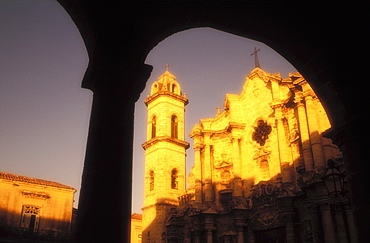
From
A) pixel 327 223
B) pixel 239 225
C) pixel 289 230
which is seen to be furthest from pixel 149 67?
pixel 239 225

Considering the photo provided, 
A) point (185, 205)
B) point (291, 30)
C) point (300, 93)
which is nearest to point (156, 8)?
point (291, 30)

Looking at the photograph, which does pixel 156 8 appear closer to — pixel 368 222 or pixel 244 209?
pixel 368 222

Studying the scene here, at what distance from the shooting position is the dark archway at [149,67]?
3500 millimetres

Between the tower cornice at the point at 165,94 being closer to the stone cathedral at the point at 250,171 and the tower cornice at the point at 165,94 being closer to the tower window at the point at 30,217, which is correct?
the stone cathedral at the point at 250,171

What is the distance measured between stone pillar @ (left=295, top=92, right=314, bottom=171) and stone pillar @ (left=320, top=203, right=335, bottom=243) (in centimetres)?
266

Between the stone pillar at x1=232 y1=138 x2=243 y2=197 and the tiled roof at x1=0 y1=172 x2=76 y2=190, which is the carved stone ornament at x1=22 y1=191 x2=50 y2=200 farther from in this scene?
the stone pillar at x1=232 y1=138 x2=243 y2=197

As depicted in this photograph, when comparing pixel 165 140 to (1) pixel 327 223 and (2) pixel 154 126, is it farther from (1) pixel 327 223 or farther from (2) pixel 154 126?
(1) pixel 327 223

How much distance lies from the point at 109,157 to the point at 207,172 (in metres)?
18.7

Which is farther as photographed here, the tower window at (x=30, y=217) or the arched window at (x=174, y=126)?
the arched window at (x=174, y=126)

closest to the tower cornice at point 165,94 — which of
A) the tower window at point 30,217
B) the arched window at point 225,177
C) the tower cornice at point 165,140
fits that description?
the tower cornice at point 165,140

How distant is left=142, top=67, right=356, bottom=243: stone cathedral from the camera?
15.0 metres

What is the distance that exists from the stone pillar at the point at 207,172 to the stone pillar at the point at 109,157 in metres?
17.8

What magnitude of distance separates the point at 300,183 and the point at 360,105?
10406 millimetres

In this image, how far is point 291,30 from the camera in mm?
5867
